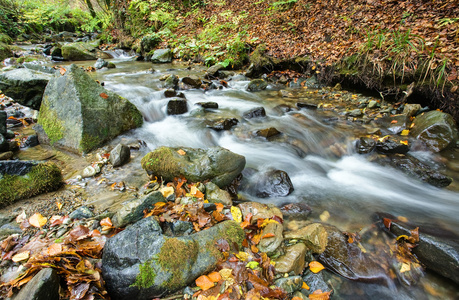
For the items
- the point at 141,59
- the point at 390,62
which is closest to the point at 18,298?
the point at 390,62

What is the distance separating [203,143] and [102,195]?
281cm

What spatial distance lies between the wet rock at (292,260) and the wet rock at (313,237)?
0.46 feet

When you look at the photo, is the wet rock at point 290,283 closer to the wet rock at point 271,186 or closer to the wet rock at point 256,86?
the wet rock at point 271,186

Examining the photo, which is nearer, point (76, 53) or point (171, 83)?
point (171, 83)

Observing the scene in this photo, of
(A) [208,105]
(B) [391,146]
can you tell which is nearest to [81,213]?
(A) [208,105]

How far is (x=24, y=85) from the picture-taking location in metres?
5.35

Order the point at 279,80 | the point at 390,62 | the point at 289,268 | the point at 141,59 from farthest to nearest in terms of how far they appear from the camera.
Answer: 1. the point at 141,59
2. the point at 279,80
3. the point at 390,62
4. the point at 289,268

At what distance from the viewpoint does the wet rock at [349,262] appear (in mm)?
2764

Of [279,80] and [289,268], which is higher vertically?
[279,80]

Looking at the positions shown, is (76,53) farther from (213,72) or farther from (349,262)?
(349,262)

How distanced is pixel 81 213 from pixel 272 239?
249 cm

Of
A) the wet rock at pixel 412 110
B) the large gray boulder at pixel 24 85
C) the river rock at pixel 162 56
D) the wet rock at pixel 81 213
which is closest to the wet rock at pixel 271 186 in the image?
the wet rock at pixel 81 213

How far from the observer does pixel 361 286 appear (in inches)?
105

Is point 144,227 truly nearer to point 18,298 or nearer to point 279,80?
point 18,298
